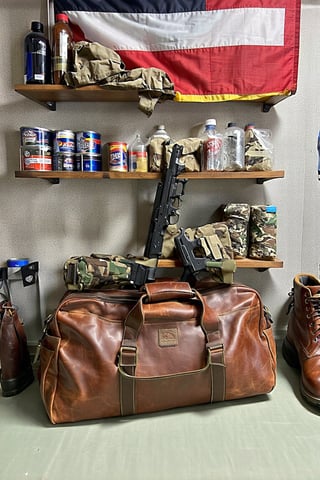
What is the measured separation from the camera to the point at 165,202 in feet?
3.75

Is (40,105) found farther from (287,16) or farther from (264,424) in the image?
(264,424)

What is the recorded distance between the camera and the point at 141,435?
87 cm

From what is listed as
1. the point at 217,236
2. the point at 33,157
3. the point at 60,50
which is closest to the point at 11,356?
the point at 33,157

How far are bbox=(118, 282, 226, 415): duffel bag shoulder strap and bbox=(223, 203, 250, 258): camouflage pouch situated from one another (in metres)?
0.30

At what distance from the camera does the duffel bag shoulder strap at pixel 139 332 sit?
0.91 meters

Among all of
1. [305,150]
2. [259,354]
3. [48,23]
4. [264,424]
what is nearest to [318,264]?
[305,150]

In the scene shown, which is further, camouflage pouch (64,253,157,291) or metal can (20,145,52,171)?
metal can (20,145,52,171)

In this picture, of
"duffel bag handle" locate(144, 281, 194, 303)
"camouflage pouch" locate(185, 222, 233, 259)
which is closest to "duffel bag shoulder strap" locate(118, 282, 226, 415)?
"duffel bag handle" locate(144, 281, 194, 303)

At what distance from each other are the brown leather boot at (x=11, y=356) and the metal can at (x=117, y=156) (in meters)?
0.58

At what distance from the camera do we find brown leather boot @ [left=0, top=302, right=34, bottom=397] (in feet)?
3.44

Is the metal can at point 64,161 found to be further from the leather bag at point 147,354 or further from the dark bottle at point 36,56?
the leather bag at point 147,354

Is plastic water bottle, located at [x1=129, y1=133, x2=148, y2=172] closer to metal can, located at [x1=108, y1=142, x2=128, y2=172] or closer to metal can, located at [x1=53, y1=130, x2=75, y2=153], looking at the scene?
metal can, located at [x1=108, y1=142, x2=128, y2=172]

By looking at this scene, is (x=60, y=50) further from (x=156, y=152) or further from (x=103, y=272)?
(x=103, y=272)

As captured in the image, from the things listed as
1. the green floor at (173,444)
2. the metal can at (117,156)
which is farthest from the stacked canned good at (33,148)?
the green floor at (173,444)
